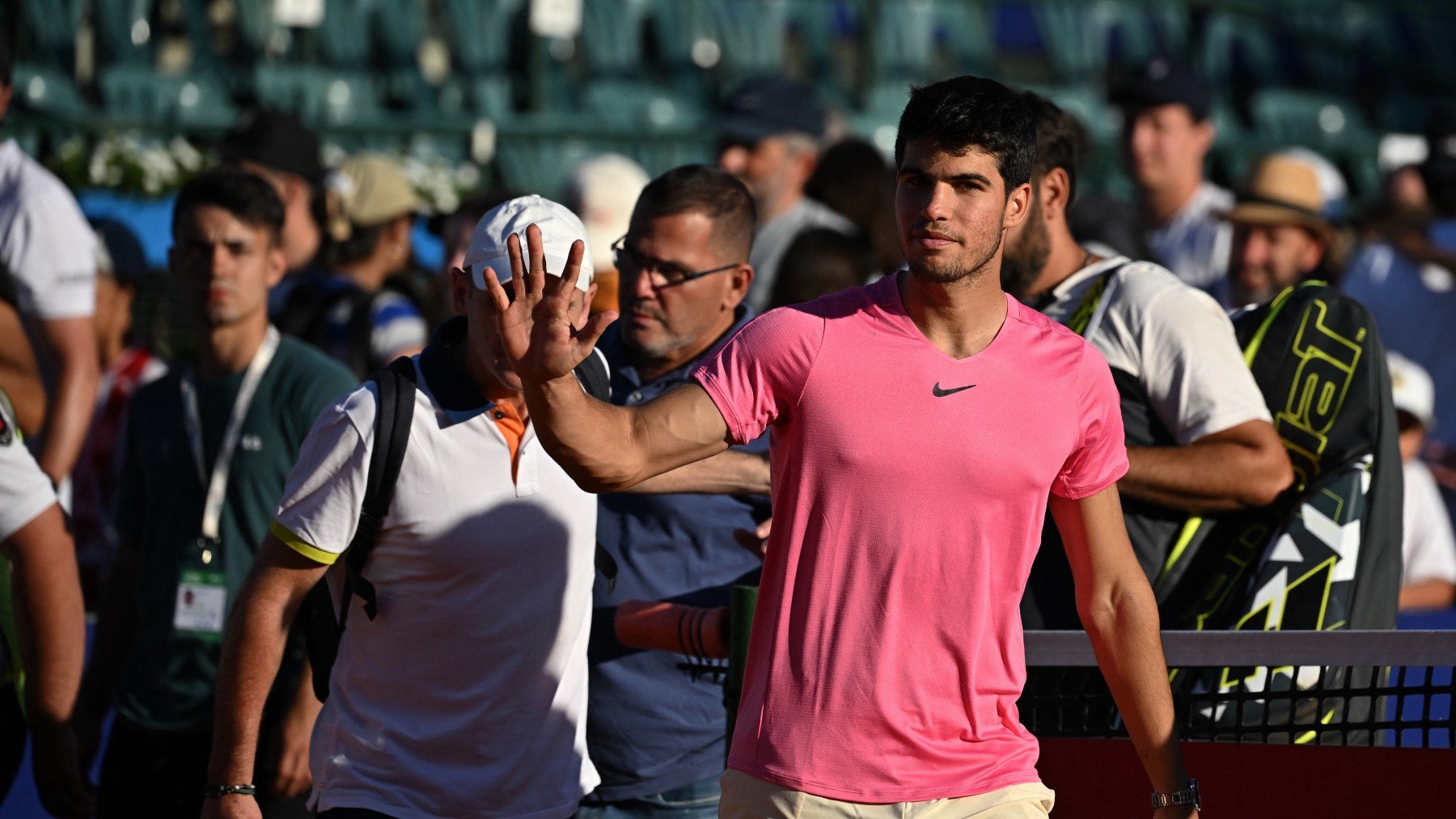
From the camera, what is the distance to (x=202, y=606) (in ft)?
A: 16.0

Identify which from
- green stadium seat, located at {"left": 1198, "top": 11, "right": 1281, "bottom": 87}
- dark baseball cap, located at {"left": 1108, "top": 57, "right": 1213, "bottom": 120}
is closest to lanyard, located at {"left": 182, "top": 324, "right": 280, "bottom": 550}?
dark baseball cap, located at {"left": 1108, "top": 57, "right": 1213, "bottom": 120}

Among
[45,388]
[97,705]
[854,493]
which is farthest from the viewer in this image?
[45,388]

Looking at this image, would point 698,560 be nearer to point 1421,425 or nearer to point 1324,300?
point 1324,300

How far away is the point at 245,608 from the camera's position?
3549 millimetres

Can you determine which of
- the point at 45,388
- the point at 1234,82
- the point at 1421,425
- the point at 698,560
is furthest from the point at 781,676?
the point at 1234,82

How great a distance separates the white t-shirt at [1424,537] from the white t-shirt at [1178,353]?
3.00 m

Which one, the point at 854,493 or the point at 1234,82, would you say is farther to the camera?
the point at 1234,82

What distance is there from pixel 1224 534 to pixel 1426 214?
5379mm

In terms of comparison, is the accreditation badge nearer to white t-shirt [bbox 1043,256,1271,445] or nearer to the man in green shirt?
the man in green shirt

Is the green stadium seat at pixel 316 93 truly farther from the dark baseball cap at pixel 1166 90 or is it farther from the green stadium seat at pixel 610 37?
the dark baseball cap at pixel 1166 90

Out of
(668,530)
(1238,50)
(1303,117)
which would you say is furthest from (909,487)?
(1238,50)

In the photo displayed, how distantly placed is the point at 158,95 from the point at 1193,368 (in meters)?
10.1

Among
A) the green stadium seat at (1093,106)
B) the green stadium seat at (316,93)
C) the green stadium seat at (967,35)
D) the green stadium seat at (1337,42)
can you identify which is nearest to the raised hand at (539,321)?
the green stadium seat at (316,93)

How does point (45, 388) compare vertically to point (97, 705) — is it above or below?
above
